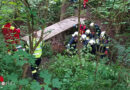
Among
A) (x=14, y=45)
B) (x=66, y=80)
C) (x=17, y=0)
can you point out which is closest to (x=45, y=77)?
(x=14, y=45)

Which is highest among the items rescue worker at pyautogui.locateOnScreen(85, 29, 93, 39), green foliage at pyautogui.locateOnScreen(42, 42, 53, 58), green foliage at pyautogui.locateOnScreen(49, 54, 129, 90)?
rescue worker at pyautogui.locateOnScreen(85, 29, 93, 39)

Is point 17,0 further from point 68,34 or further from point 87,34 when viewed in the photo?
point 68,34

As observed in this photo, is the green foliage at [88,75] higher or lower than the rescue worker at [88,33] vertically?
lower

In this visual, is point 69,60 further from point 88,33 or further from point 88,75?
point 88,33

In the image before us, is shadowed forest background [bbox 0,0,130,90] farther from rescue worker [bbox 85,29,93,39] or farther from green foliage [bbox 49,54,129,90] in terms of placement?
rescue worker [bbox 85,29,93,39]

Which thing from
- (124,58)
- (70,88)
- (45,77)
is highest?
(45,77)

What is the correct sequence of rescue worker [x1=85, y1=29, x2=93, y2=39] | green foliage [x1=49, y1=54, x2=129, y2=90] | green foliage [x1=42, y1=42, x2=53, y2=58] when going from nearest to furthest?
1. green foliage [x1=49, y1=54, x2=129, y2=90]
2. rescue worker [x1=85, y1=29, x2=93, y2=39]
3. green foliage [x1=42, y1=42, x2=53, y2=58]

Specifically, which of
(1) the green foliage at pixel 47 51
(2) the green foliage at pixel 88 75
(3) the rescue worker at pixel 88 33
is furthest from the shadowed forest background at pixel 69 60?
(3) the rescue worker at pixel 88 33

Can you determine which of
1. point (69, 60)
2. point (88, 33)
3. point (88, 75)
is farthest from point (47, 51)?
point (88, 75)

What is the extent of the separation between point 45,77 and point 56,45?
22.1ft

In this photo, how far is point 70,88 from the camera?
404 centimetres

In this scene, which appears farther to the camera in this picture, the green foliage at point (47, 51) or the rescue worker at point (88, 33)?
the green foliage at point (47, 51)

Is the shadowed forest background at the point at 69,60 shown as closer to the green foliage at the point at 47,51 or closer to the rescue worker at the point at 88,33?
the green foliage at the point at 47,51

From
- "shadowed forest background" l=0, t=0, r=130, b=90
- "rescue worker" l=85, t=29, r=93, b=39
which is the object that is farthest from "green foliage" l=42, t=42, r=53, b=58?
"rescue worker" l=85, t=29, r=93, b=39
